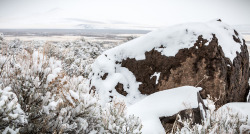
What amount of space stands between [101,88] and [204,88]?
2.82 metres

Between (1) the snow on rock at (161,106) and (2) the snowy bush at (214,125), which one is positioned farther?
(1) the snow on rock at (161,106)

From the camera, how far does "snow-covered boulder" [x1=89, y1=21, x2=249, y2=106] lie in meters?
4.71

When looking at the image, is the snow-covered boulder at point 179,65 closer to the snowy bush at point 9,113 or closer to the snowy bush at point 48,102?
the snowy bush at point 48,102

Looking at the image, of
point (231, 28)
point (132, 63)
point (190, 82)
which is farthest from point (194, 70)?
point (231, 28)

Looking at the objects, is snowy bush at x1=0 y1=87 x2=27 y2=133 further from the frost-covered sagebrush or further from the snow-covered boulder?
the snow-covered boulder

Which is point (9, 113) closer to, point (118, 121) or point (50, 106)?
point (50, 106)

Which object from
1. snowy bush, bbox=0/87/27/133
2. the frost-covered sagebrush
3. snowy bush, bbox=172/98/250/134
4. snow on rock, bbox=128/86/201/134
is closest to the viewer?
snowy bush, bbox=0/87/27/133

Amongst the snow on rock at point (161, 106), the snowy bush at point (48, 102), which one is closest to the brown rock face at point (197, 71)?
the snow on rock at point (161, 106)

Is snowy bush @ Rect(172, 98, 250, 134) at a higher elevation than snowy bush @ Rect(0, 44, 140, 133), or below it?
below

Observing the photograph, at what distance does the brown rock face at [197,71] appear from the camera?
15.3 ft

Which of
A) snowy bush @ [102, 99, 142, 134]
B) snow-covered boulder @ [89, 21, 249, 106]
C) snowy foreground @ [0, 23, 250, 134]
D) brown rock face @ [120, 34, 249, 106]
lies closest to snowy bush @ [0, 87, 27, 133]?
snowy foreground @ [0, 23, 250, 134]

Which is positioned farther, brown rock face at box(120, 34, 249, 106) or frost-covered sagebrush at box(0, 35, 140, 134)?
brown rock face at box(120, 34, 249, 106)

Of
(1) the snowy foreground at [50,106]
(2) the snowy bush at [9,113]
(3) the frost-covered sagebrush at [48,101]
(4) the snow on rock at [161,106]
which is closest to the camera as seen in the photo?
(2) the snowy bush at [9,113]

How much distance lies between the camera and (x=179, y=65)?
191 inches
